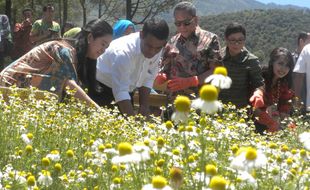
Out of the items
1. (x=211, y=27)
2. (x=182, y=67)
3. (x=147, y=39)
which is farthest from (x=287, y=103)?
(x=211, y=27)

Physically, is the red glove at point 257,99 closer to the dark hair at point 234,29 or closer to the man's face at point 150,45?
the dark hair at point 234,29

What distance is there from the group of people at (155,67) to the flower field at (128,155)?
20.2 inches

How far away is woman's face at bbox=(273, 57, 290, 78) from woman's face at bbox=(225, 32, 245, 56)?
419mm

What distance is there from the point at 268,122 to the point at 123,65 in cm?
165

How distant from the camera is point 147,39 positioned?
4.50 meters

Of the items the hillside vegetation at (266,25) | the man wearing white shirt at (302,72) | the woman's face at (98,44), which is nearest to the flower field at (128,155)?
the woman's face at (98,44)

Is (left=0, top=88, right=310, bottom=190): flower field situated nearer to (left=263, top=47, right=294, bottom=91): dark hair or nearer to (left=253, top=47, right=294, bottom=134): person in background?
(left=253, top=47, right=294, bottom=134): person in background

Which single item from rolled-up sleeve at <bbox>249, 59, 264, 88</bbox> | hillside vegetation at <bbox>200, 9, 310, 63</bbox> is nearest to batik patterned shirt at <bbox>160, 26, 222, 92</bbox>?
rolled-up sleeve at <bbox>249, 59, 264, 88</bbox>

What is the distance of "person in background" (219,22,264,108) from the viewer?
5.45 metres

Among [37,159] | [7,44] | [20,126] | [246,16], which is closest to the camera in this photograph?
[37,159]

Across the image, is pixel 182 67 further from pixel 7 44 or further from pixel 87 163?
pixel 7 44

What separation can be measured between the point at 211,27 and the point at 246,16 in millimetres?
11177

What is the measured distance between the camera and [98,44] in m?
4.39

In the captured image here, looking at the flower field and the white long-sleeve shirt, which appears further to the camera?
the white long-sleeve shirt
